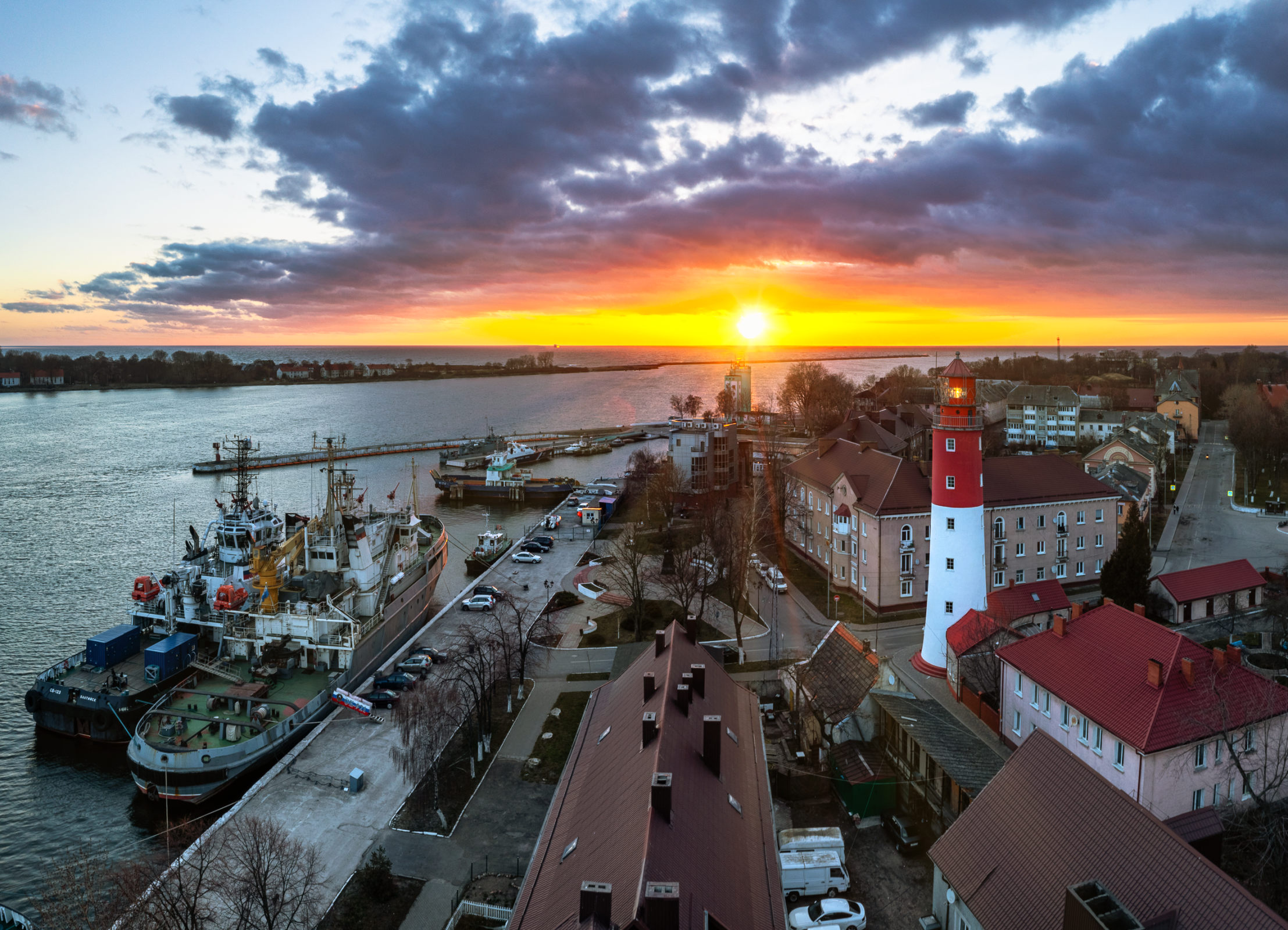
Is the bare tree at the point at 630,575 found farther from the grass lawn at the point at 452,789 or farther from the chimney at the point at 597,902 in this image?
the chimney at the point at 597,902

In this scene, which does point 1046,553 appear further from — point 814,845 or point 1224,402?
point 1224,402

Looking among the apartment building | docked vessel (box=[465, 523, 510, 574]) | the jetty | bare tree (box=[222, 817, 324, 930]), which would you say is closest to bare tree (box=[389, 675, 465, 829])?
bare tree (box=[222, 817, 324, 930])

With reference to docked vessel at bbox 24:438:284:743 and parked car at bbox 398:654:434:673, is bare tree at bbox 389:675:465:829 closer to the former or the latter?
parked car at bbox 398:654:434:673

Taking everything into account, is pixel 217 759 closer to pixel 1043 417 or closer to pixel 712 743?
pixel 712 743

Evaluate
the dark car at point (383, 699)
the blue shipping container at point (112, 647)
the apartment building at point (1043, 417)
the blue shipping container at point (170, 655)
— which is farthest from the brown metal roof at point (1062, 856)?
the apartment building at point (1043, 417)

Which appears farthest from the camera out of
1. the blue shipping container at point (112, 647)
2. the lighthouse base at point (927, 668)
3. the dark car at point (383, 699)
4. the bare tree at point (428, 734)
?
the blue shipping container at point (112, 647)

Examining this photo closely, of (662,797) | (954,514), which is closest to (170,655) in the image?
(662,797)
